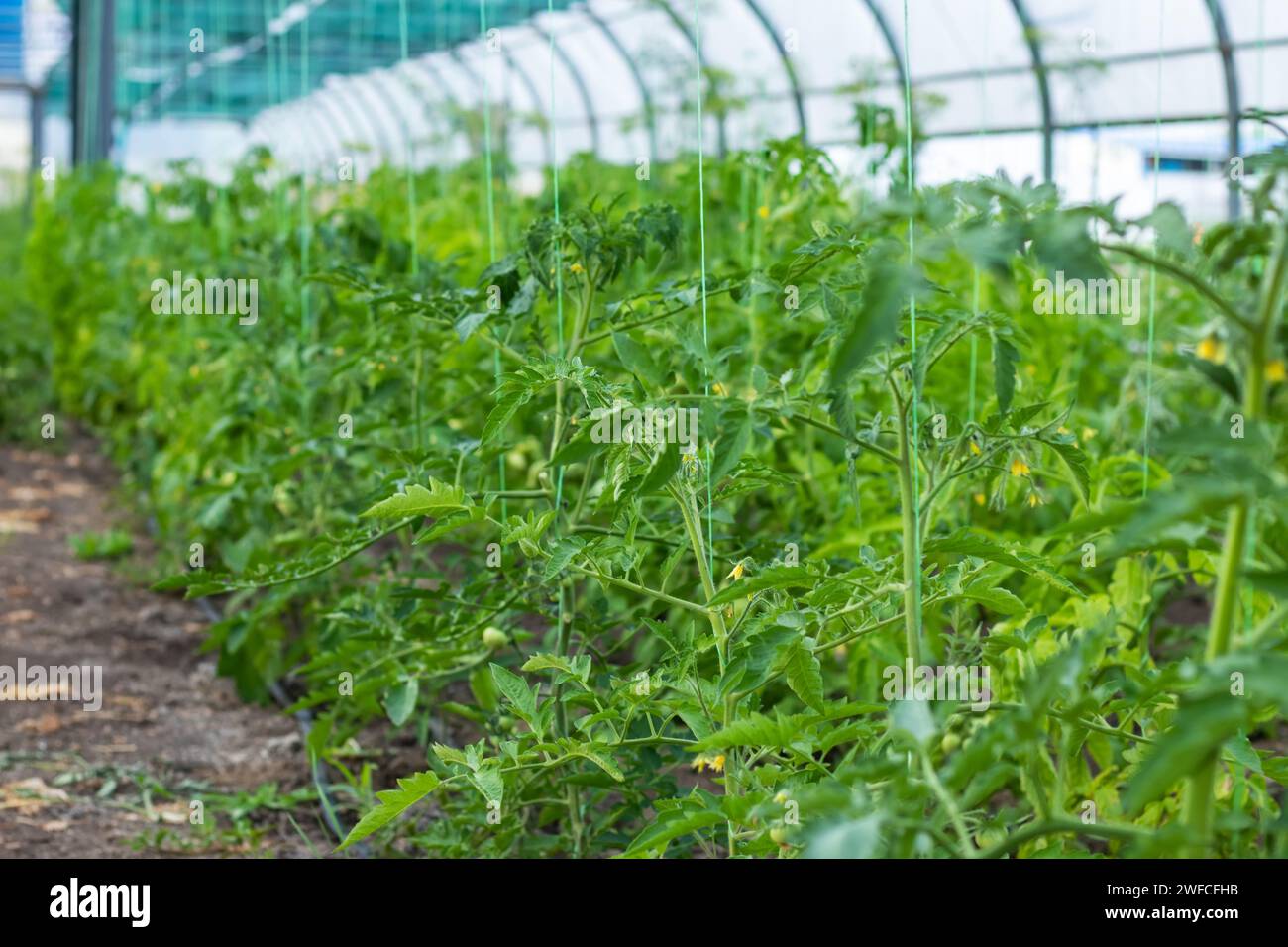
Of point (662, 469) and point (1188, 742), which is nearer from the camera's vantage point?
point (1188, 742)

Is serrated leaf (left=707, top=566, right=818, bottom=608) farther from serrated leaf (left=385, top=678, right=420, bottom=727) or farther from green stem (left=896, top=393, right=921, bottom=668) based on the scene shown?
serrated leaf (left=385, top=678, right=420, bottom=727)

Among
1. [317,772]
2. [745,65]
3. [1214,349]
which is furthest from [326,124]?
[1214,349]

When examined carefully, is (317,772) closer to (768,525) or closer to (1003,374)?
(768,525)

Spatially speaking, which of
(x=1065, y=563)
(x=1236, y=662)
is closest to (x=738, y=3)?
(x=1065, y=563)

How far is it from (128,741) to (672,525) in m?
1.68

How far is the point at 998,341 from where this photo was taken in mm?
1501

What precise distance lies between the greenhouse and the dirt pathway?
0.02 metres

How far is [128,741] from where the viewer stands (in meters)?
3.22

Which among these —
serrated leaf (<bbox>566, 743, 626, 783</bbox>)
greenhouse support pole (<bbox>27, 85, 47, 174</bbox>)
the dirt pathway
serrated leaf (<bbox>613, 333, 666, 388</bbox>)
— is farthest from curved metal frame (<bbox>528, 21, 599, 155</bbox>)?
serrated leaf (<bbox>566, 743, 626, 783</bbox>)

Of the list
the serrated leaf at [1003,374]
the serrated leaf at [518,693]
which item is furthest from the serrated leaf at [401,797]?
the serrated leaf at [1003,374]

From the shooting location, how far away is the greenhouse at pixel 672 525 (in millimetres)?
1154

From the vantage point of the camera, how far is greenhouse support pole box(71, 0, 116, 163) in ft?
26.3
